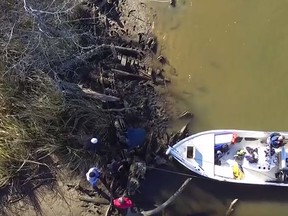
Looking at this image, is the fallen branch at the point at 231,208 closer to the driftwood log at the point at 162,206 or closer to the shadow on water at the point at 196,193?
the shadow on water at the point at 196,193

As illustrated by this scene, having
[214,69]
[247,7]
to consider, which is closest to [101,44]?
[214,69]

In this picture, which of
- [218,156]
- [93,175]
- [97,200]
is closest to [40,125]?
[93,175]

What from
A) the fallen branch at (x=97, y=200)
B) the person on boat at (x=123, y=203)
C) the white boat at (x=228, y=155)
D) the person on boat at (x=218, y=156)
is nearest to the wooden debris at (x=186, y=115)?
the white boat at (x=228, y=155)

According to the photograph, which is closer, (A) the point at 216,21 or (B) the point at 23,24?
(B) the point at 23,24

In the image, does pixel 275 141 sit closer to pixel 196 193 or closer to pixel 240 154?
pixel 240 154

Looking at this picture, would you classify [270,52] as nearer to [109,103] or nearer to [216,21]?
[216,21]
